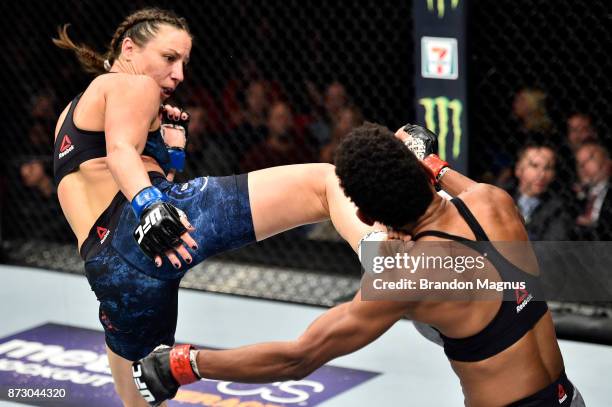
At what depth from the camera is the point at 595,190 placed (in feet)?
13.0

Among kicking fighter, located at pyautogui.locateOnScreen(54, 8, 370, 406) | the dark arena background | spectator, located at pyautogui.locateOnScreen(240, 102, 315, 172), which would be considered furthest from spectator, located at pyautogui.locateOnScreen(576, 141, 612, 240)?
kicking fighter, located at pyautogui.locateOnScreen(54, 8, 370, 406)

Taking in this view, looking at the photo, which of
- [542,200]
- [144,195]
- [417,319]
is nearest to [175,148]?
[144,195]

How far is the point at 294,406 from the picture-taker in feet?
10.6

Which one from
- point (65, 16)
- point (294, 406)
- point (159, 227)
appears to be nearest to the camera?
point (159, 227)

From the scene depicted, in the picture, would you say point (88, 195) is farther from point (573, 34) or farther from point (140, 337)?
point (573, 34)

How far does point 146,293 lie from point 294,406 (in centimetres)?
89

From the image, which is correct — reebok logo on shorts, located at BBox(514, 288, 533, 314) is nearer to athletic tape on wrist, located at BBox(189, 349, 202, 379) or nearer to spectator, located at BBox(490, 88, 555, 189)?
athletic tape on wrist, located at BBox(189, 349, 202, 379)

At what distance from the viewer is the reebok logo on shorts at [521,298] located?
196 cm

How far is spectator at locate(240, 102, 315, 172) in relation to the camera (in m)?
4.77

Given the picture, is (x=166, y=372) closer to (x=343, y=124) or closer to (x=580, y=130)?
(x=580, y=130)

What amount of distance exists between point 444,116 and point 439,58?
23cm

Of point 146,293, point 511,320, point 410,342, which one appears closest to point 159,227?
point 146,293

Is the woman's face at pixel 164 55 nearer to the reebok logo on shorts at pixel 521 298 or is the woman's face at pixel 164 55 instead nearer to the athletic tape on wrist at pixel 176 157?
the athletic tape on wrist at pixel 176 157

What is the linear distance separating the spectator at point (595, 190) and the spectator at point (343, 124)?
3.40 ft
